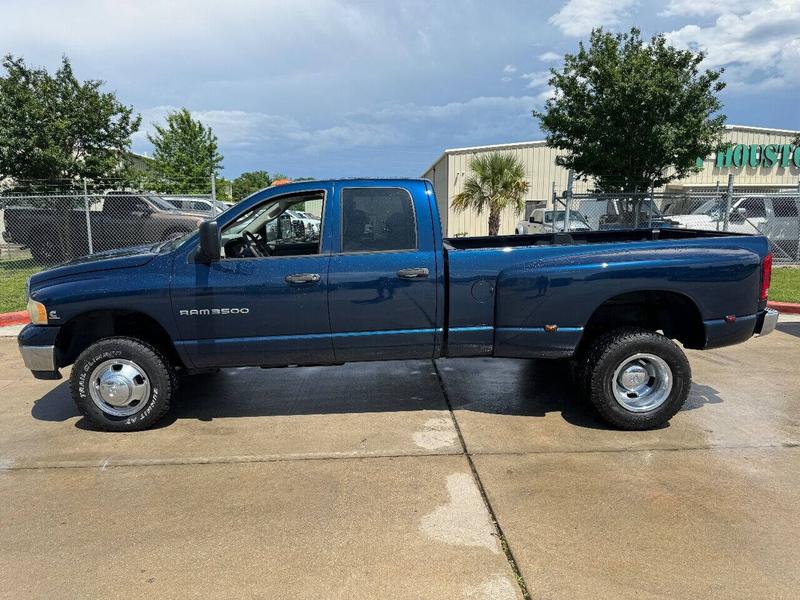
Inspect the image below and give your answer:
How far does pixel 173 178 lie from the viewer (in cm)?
2841

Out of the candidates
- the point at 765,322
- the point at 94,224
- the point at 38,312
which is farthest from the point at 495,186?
the point at 38,312

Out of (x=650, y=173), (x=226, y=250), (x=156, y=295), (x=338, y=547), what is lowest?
(x=338, y=547)

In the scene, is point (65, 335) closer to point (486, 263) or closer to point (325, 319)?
point (325, 319)

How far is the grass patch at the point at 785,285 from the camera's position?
31.4 ft

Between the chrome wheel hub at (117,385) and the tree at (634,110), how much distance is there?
39.0 ft

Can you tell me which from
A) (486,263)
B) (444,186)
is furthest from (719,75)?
(444,186)

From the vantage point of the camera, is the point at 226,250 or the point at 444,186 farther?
the point at 444,186

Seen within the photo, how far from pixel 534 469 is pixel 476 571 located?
115 centimetres

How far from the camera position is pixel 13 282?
12.2 m

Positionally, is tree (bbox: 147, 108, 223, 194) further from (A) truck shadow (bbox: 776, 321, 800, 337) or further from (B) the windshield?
(A) truck shadow (bbox: 776, 321, 800, 337)

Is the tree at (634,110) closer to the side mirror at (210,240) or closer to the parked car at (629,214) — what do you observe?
the parked car at (629,214)

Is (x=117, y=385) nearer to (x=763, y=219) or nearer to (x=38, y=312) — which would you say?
(x=38, y=312)

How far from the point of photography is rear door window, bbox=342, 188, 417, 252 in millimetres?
4277

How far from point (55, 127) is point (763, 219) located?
18.0m
